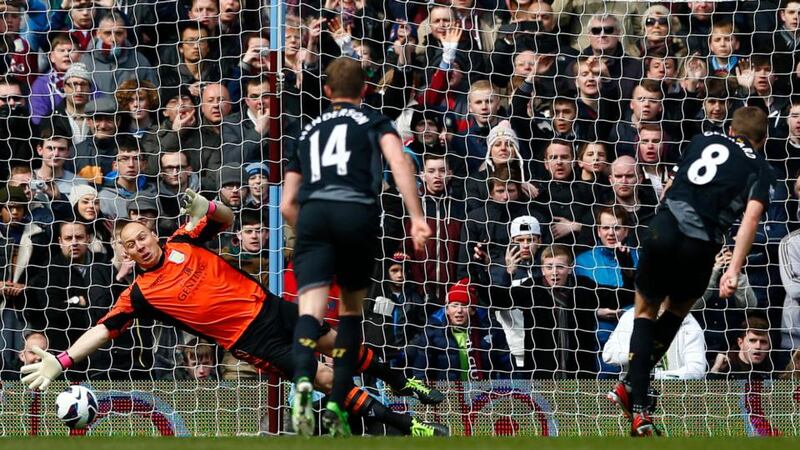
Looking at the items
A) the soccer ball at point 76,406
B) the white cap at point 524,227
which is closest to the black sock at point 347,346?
the soccer ball at point 76,406

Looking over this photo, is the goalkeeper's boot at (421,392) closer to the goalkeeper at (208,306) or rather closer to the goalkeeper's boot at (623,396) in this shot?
the goalkeeper at (208,306)

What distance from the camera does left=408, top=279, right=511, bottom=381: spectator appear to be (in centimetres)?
1002

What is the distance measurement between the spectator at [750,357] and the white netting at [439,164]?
2 centimetres

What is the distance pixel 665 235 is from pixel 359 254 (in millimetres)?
1828

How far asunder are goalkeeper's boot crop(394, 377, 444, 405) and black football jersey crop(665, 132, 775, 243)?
6.28 ft

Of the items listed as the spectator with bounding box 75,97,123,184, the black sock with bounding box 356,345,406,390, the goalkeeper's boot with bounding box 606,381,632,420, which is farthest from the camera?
the spectator with bounding box 75,97,123,184

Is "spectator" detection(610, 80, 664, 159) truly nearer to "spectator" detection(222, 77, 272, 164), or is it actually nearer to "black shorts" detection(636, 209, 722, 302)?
"spectator" detection(222, 77, 272, 164)

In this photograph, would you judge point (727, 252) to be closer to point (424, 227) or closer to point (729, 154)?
point (729, 154)

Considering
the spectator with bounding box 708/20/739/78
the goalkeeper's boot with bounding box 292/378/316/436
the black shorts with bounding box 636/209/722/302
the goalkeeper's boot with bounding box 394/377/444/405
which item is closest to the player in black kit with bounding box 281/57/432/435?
the goalkeeper's boot with bounding box 292/378/316/436

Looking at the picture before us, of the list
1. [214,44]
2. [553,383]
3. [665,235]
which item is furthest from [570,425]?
[214,44]

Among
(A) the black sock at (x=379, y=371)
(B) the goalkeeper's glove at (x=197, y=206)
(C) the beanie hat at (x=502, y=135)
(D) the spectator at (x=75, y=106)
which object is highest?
(D) the spectator at (x=75, y=106)

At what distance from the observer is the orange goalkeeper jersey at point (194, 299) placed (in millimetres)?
8516

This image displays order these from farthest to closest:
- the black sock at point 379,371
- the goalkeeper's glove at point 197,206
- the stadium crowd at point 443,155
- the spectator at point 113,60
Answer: the spectator at point 113,60 → the stadium crowd at point 443,155 → the goalkeeper's glove at point 197,206 → the black sock at point 379,371

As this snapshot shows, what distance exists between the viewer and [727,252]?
1038 centimetres
